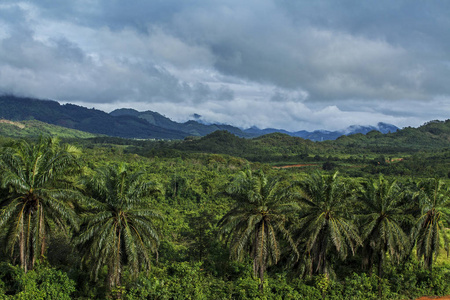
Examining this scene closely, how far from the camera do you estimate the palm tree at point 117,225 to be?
54.4 feet

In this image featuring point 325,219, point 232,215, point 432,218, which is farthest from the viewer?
point 432,218

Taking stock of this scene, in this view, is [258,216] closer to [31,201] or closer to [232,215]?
[232,215]

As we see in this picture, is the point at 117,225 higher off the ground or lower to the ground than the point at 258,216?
lower

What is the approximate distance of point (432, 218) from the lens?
2200 cm

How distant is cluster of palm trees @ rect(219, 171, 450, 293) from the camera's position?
19156mm

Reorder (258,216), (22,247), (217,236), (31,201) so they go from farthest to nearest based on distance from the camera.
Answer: (217,236) → (258,216) → (31,201) → (22,247)

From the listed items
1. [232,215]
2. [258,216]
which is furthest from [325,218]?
[232,215]

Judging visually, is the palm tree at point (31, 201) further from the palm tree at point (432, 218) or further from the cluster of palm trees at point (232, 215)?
the palm tree at point (432, 218)

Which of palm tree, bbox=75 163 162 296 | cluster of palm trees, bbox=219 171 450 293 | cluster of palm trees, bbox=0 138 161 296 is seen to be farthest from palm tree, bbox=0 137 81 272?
cluster of palm trees, bbox=219 171 450 293

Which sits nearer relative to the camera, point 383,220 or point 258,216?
point 258,216

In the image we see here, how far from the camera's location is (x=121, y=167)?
1731 centimetres

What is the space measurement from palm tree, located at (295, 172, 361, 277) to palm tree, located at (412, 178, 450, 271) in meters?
4.98

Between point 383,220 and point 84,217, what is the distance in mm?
19080

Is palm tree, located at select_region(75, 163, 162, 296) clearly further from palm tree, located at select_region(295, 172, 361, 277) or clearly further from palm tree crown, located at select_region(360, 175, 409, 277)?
palm tree crown, located at select_region(360, 175, 409, 277)
